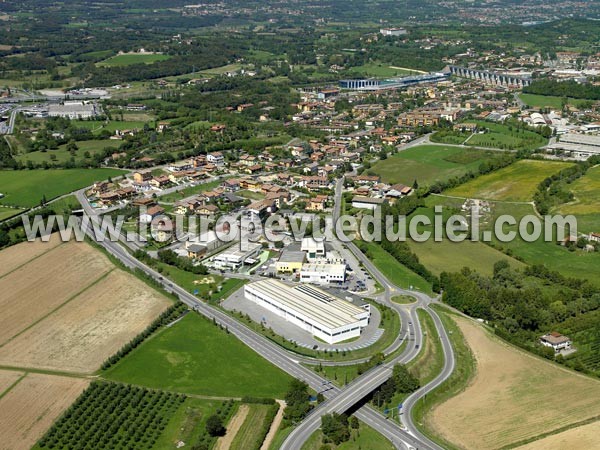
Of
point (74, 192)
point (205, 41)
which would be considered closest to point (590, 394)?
point (74, 192)

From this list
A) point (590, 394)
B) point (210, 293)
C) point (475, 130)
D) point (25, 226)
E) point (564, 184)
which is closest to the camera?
point (590, 394)

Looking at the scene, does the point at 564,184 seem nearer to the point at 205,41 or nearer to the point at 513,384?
the point at 513,384

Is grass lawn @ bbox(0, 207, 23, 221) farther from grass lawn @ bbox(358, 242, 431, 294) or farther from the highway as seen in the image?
grass lawn @ bbox(358, 242, 431, 294)

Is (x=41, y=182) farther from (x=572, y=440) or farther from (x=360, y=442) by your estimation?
(x=572, y=440)

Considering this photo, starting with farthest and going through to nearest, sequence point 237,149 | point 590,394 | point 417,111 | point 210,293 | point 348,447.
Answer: point 417,111, point 237,149, point 210,293, point 590,394, point 348,447

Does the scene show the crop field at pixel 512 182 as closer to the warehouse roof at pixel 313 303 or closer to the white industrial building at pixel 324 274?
the white industrial building at pixel 324 274

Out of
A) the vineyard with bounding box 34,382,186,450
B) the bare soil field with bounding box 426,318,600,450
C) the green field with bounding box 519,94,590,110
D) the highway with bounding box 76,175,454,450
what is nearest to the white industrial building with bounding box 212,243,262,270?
the highway with bounding box 76,175,454,450

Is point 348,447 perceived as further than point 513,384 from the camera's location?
No
